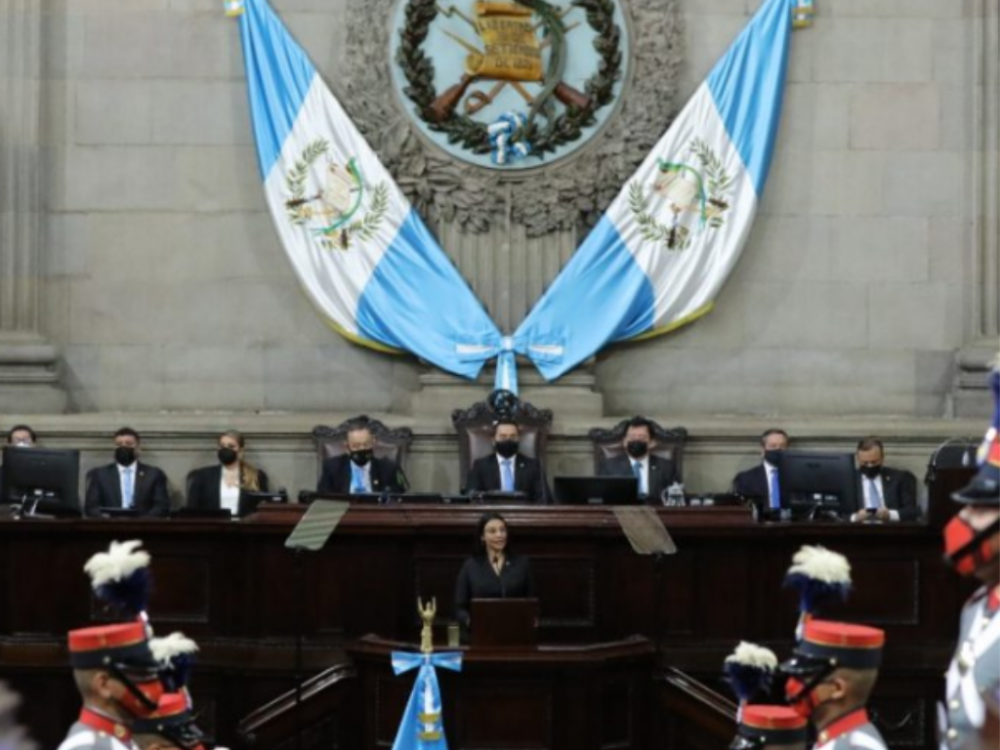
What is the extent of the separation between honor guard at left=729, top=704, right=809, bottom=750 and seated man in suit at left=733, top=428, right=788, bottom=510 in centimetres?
834

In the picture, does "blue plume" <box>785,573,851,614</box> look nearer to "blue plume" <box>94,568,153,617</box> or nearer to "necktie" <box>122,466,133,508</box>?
"blue plume" <box>94,568,153,617</box>

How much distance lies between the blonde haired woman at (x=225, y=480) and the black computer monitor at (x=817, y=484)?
3645mm

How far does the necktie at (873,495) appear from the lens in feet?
51.2

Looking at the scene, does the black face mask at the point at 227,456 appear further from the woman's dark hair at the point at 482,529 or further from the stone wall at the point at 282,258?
the woman's dark hair at the point at 482,529

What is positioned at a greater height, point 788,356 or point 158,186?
point 158,186

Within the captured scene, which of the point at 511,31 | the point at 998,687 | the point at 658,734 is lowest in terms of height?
the point at 658,734

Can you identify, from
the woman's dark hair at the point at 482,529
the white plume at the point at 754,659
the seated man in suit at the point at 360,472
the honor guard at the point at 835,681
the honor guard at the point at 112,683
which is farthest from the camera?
the seated man in suit at the point at 360,472

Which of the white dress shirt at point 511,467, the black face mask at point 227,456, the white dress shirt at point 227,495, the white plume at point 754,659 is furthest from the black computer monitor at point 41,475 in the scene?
the white plume at point 754,659

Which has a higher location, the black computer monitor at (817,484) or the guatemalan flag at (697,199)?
the guatemalan flag at (697,199)

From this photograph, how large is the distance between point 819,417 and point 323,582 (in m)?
5.12

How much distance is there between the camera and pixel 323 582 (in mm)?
13508

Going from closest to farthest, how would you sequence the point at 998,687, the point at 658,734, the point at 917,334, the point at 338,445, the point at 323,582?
the point at 998,687 → the point at 658,734 → the point at 323,582 → the point at 338,445 → the point at 917,334

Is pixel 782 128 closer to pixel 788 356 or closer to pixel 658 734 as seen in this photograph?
pixel 788 356

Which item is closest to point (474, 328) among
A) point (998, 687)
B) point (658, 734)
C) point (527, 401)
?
point (527, 401)
